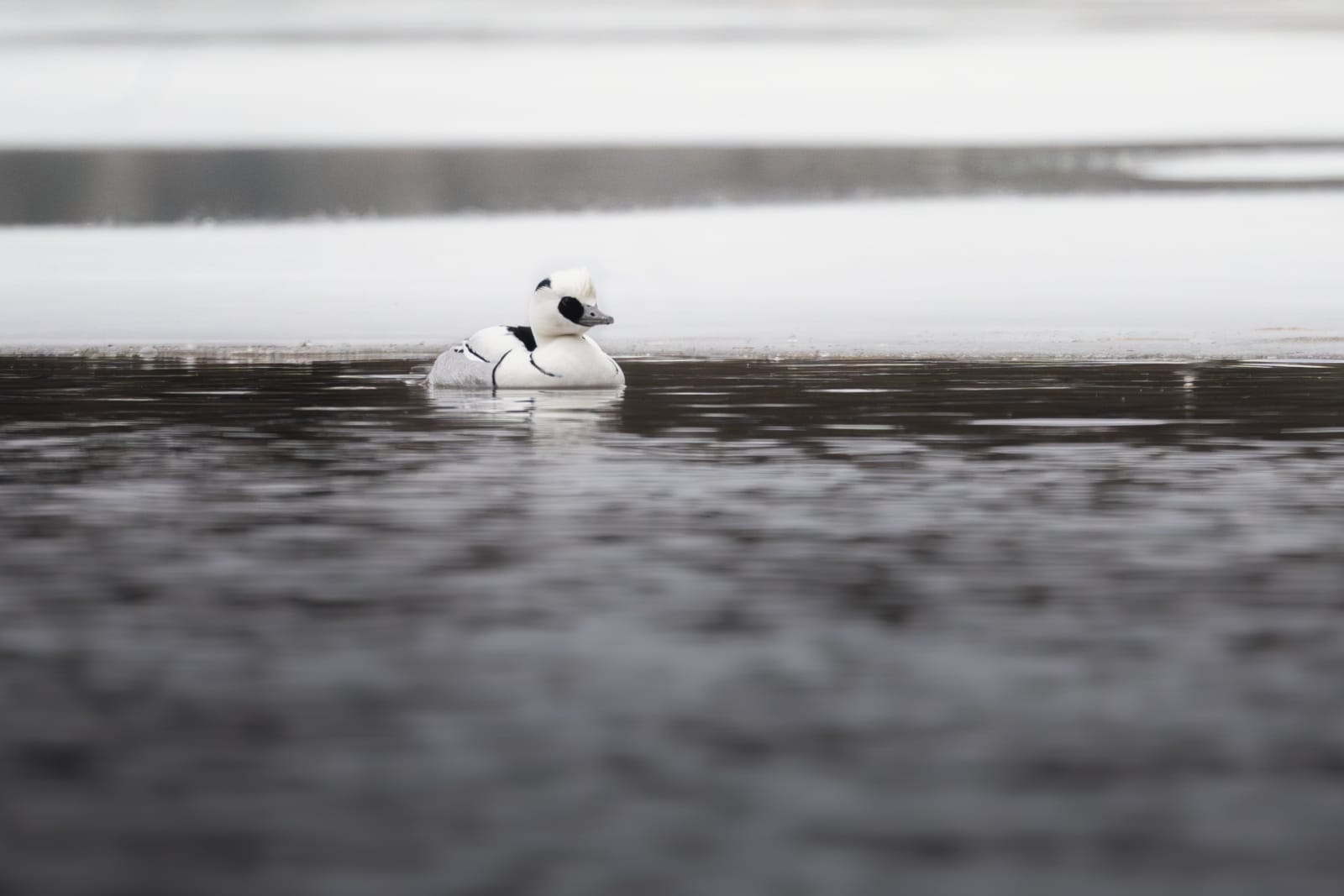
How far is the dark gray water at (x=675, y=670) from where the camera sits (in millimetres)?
5281

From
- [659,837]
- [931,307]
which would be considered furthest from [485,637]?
[931,307]

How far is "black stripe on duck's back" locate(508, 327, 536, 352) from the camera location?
2256 centimetres

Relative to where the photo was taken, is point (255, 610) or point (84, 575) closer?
point (255, 610)

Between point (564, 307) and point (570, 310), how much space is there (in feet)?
0.19

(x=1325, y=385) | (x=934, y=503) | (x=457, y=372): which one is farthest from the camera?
(x=457, y=372)

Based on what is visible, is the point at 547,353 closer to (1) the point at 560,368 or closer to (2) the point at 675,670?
(1) the point at 560,368

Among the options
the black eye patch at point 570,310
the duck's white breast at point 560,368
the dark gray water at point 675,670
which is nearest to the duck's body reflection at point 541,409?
the duck's white breast at point 560,368

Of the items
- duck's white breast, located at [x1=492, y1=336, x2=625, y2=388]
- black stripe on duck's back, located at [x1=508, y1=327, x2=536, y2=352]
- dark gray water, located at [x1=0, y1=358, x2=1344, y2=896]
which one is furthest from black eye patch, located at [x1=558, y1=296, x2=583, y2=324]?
dark gray water, located at [x1=0, y1=358, x2=1344, y2=896]

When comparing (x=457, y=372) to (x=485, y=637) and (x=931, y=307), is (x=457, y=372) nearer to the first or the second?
(x=485, y=637)

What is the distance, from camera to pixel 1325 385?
795 inches

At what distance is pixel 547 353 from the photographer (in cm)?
2175

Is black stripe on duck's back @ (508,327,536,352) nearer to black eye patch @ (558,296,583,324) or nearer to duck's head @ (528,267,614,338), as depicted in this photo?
duck's head @ (528,267,614,338)

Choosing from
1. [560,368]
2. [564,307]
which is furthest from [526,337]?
[560,368]

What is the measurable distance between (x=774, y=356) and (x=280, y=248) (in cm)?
4354
